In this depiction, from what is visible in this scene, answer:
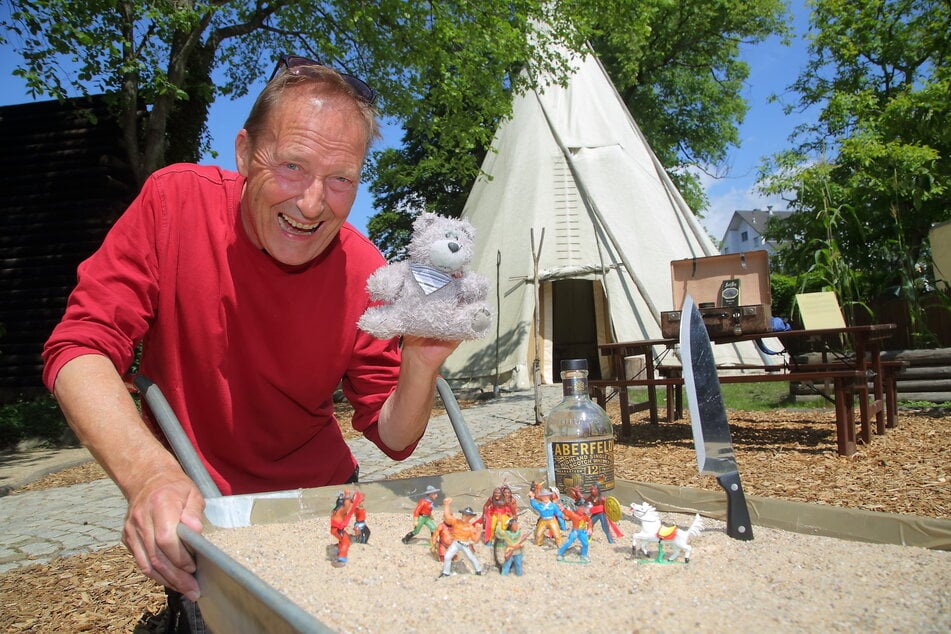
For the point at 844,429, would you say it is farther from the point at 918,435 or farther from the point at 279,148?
the point at 279,148

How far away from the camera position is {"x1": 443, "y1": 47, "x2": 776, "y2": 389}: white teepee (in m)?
11.1

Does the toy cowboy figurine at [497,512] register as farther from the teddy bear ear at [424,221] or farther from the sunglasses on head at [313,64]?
the sunglasses on head at [313,64]

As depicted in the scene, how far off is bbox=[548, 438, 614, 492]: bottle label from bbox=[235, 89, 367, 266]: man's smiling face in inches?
28.1

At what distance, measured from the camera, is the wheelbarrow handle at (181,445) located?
120cm

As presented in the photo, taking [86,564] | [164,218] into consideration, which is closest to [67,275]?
[86,564]

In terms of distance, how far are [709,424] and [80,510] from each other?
16.6 ft

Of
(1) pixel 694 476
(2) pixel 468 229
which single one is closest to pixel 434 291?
(2) pixel 468 229

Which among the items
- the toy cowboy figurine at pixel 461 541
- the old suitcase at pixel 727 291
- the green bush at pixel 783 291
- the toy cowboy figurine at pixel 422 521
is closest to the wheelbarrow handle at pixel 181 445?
the toy cowboy figurine at pixel 422 521

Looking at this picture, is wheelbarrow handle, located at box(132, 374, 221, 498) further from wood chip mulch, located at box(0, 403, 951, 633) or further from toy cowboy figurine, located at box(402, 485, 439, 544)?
wood chip mulch, located at box(0, 403, 951, 633)

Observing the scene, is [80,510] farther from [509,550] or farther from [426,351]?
[509,550]

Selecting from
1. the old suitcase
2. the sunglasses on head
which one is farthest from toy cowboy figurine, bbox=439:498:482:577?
the old suitcase

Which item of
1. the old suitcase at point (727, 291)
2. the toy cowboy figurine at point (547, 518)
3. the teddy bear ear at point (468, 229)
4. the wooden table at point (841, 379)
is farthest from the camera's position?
the old suitcase at point (727, 291)

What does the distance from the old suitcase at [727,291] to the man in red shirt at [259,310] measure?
393 centimetres

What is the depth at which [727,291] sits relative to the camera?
226 inches
